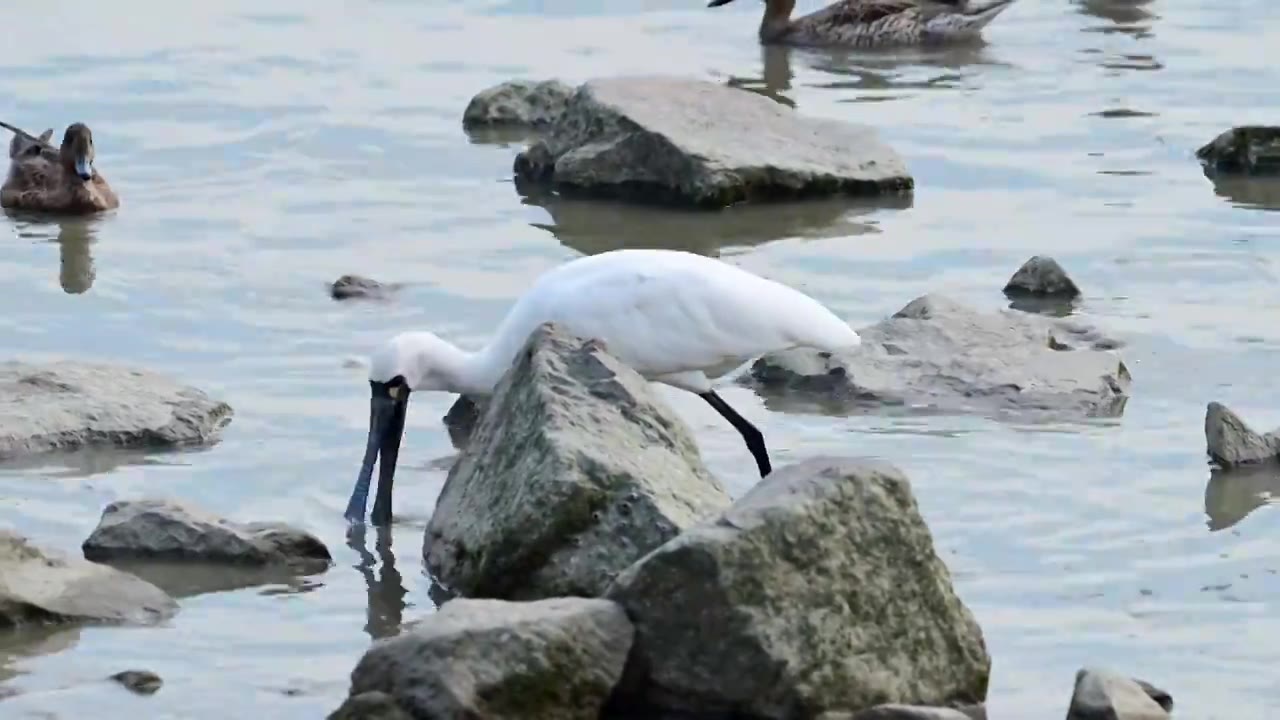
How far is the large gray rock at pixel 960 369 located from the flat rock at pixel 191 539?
8.46 ft

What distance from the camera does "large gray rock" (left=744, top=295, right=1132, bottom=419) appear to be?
9.56 m

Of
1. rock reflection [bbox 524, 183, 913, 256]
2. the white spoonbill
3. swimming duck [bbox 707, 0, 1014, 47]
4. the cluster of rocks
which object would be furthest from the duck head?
swimming duck [bbox 707, 0, 1014, 47]

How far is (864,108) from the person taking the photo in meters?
16.5

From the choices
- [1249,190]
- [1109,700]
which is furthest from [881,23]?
[1109,700]

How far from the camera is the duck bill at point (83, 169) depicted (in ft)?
43.5

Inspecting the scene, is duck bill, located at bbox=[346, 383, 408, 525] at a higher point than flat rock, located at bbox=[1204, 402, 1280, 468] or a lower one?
lower

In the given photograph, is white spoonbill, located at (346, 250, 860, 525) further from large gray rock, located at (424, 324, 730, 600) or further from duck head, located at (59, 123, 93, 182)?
duck head, located at (59, 123, 93, 182)

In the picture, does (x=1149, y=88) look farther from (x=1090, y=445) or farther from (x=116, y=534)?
(x=116, y=534)

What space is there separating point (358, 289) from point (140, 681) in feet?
16.3

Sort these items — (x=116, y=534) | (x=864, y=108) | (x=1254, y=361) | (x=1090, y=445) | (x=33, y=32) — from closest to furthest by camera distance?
(x=116, y=534) → (x=1090, y=445) → (x=1254, y=361) → (x=864, y=108) → (x=33, y=32)

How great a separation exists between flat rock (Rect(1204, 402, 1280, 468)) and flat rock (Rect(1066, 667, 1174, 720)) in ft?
8.14

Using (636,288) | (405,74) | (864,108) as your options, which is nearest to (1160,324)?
(636,288)

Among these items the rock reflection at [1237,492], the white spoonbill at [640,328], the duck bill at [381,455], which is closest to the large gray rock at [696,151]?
the white spoonbill at [640,328]

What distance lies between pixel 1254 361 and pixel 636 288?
2773 mm
